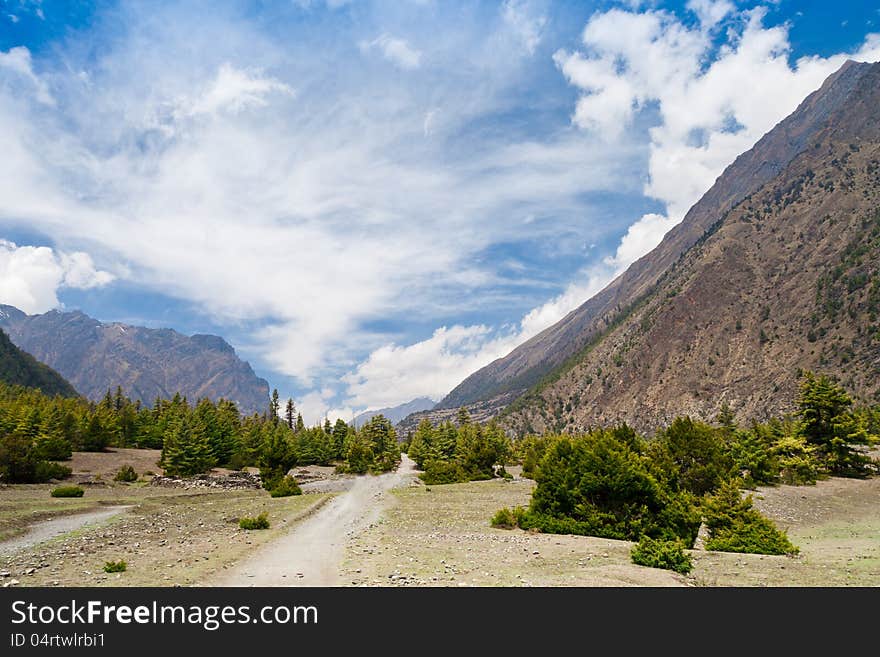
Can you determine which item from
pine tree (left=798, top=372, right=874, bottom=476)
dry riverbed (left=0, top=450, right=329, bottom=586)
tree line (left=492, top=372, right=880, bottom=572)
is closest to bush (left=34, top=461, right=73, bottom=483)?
dry riverbed (left=0, top=450, right=329, bottom=586)

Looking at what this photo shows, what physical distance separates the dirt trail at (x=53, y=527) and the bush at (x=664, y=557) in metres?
19.4

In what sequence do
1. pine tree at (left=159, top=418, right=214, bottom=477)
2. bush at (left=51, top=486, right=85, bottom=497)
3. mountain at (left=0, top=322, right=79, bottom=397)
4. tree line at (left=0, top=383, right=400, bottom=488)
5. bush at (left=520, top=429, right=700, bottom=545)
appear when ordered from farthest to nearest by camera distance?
mountain at (left=0, top=322, right=79, bottom=397)
pine tree at (left=159, top=418, right=214, bottom=477)
tree line at (left=0, top=383, right=400, bottom=488)
bush at (left=51, top=486, right=85, bottom=497)
bush at (left=520, top=429, right=700, bottom=545)

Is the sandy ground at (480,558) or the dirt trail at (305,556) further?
the dirt trail at (305,556)

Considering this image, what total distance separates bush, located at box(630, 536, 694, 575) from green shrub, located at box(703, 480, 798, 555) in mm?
5247

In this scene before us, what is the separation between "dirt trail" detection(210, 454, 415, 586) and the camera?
11000 mm

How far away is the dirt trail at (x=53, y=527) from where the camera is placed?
650 inches

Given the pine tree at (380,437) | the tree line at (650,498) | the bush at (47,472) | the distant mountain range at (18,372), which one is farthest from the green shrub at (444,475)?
the distant mountain range at (18,372)

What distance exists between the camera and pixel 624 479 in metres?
18.1

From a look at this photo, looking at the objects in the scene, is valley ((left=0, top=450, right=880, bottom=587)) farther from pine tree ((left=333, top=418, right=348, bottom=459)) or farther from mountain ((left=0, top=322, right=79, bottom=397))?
mountain ((left=0, top=322, right=79, bottom=397))

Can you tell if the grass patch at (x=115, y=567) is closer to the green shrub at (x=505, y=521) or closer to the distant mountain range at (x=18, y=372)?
the green shrub at (x=505, y=521)

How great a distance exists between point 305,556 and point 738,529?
51.3 ft

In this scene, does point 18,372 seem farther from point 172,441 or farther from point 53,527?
point 53,527
